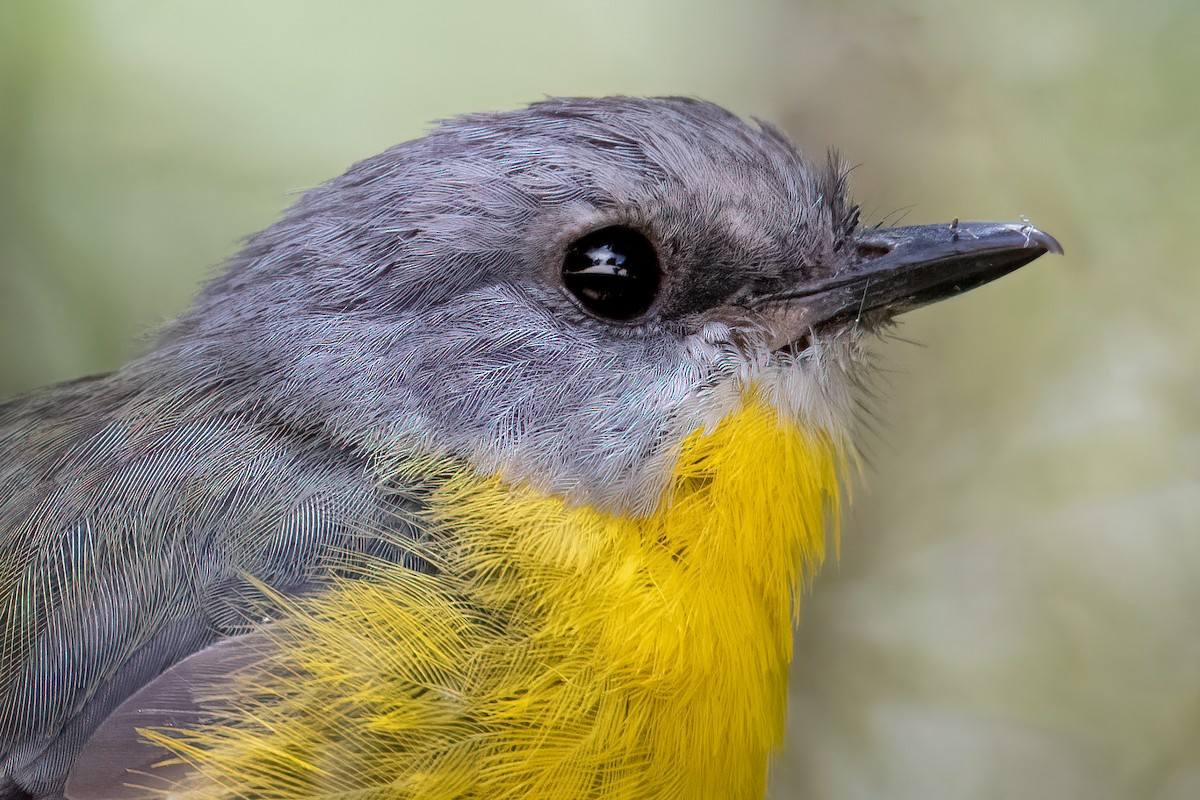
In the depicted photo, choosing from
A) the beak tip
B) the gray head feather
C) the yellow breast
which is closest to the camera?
the yellow breast

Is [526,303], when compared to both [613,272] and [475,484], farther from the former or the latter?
[475,484]

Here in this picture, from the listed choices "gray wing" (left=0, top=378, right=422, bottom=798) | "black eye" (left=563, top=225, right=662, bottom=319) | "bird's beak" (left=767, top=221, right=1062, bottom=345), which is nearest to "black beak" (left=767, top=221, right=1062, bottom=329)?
"bird's beak" (left=767, top=221, right=1062, bottom=345)

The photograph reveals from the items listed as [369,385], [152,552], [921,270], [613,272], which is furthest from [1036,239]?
[152,552]

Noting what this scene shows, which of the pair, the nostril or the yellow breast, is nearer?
the yellow breast

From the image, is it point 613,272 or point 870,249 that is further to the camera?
point 870,249

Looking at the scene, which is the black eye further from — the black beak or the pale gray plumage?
the black beak

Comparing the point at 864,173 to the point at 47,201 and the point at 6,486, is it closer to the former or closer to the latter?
the point at 6,486
